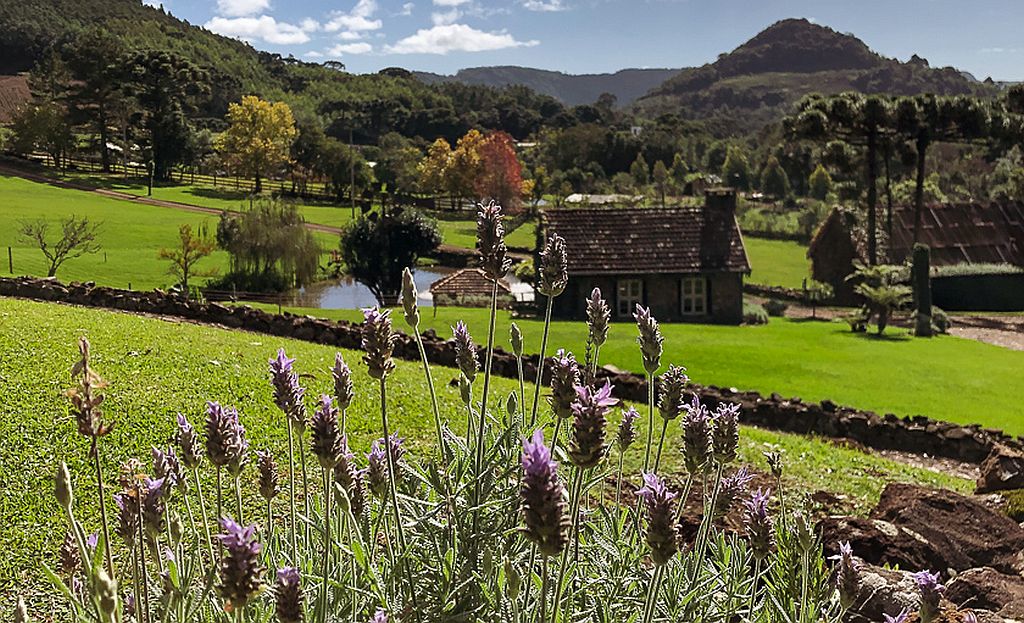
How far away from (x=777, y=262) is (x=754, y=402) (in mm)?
40465

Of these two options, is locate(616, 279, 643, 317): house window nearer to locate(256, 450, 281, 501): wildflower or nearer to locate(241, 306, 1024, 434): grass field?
locate(241, 306, 1024, 434): grass field

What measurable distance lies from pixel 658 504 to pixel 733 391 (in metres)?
12.0

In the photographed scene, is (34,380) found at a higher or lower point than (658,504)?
lower

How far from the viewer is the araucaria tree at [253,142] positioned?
6588 centimetres

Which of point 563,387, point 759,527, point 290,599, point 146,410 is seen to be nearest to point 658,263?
point 146,410

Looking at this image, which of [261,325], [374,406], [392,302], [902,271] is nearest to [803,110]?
[902,271]

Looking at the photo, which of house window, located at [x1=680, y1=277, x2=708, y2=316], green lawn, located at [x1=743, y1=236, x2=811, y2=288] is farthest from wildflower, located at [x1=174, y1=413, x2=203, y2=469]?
green lawn, located at [x1=743, y1=236, x2=811, y2=288]

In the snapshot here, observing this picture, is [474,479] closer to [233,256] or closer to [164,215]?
[233,256]

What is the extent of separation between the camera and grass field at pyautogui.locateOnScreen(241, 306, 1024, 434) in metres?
15.4

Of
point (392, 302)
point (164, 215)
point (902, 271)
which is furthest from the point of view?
point (164, 215)

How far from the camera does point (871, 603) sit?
395 centimetres

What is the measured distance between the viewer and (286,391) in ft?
7.77

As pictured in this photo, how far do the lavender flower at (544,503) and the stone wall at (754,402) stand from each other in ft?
30.4

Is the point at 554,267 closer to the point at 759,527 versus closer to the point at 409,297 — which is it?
the point at 409,297
